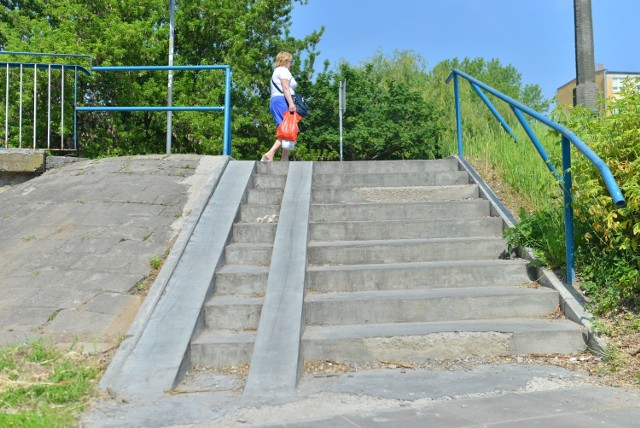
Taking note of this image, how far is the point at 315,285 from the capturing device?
4.88 metres

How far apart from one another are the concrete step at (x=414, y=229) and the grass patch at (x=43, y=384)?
2552 millimetres

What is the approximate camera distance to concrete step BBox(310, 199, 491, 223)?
6.14m

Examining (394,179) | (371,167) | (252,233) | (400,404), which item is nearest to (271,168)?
(371,167)

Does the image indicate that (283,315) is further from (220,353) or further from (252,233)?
(252,233)

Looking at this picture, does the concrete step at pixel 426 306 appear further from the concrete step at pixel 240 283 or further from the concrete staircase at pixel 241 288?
the concrete step at pixel 240 283

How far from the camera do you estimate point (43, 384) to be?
11.1 feet

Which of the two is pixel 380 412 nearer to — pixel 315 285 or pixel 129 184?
pixel 315 285

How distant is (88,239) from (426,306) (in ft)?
9.44

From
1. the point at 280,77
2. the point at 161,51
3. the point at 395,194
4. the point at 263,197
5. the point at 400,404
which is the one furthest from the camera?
the point at 161,51

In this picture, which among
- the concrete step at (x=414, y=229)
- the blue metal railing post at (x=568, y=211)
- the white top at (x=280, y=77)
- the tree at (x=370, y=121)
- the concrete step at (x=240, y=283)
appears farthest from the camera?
the tree at (x=370, y=121)

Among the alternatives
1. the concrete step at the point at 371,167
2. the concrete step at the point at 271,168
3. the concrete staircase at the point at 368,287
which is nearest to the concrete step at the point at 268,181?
the concrete staircase at the point at 368,287

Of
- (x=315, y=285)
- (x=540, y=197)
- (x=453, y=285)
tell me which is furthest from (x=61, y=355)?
(x=540, y=197)

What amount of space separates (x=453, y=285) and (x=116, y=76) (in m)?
15.1

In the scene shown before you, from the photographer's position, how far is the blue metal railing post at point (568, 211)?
4648mm
